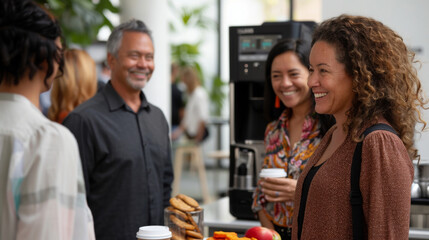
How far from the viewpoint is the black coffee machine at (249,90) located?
3.04 m

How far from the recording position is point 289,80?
2555mm

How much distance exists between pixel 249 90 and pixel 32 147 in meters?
1.95

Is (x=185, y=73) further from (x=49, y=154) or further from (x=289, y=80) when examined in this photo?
(x=49, y=154)

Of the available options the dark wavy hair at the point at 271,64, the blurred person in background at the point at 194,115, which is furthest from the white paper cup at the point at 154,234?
the blurred person in background at the point at 194,115

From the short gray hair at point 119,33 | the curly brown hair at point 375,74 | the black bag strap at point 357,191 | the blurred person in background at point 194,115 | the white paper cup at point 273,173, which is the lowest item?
the blurred person in background at point 194,115

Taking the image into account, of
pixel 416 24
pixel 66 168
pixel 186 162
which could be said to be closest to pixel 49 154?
pixel 66 168

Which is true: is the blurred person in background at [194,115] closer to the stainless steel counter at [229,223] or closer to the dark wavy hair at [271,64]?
the stainless steel counter at [229,223]

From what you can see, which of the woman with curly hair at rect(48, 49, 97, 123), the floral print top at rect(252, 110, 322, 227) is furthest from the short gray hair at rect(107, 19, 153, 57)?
the floral print top at rect(252, 110, 322, 227)

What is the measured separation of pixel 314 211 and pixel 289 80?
94 centimetres

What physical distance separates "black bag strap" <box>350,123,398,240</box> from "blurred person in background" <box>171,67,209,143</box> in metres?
6.15

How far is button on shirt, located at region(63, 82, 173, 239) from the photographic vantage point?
2.56 metres

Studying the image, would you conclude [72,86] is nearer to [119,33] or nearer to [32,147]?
[119,33]

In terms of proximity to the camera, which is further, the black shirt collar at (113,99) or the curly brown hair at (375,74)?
the black shirt collar at (113,99)

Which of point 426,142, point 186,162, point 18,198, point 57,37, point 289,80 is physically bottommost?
point 186,162
